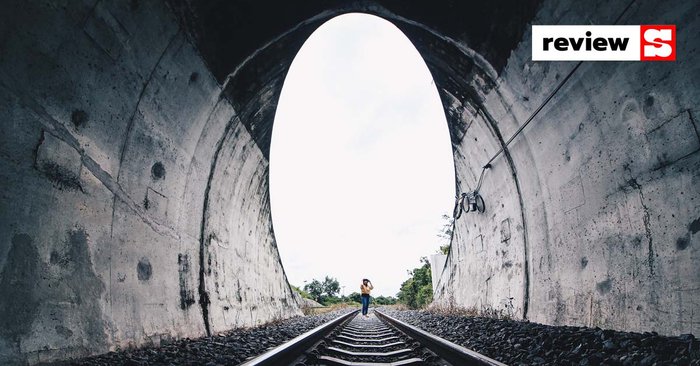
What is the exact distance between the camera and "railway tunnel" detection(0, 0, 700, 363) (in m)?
3.03

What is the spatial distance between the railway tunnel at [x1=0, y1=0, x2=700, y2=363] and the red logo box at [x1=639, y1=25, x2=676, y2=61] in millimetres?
90

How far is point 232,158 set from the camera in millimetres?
6730

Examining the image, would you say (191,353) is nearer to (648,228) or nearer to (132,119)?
(132,119)

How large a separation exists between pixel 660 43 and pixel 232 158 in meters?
5.82

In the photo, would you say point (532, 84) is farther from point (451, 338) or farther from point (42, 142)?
point (42, 142)

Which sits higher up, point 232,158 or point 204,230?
point 232,158

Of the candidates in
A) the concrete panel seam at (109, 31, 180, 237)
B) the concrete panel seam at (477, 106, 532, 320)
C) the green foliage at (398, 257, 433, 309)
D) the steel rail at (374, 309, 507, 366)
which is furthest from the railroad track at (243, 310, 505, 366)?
the green foliage at (398, 257, 433, 309)

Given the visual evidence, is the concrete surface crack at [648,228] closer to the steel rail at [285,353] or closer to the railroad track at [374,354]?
the railroad track at [374,354]

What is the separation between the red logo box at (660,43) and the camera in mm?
3502

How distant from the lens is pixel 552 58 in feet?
15.6

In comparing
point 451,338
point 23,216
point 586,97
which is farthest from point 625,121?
point 23,216

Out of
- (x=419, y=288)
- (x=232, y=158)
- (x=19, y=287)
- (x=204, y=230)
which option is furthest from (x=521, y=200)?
(x=419, y=288)

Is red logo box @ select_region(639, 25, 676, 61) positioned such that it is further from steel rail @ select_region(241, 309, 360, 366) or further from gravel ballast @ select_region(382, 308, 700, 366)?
steel rail @ select_region(241, 309, 360, 366)

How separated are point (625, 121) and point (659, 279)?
157 cm
